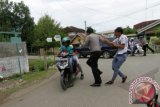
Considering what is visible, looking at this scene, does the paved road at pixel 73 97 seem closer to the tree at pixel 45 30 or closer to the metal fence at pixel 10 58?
the metal fence at pixel 10 58

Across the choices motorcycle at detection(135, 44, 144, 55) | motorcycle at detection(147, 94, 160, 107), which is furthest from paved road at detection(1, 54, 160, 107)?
motorcycle at detection(135, 44, 144, 55)

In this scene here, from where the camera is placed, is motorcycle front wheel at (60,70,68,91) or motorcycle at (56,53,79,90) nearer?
motorcycle front wheel at (60,70,68,91)

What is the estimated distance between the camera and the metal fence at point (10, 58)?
12.1 m

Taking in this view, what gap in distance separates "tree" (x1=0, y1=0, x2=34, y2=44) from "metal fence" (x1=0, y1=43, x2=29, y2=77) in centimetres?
5137

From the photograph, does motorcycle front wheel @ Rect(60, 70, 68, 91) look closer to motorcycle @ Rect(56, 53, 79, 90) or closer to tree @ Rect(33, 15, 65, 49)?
motorcycle @ Rect(56, 53, 79, 90)

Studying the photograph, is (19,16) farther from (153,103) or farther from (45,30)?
(153,103)

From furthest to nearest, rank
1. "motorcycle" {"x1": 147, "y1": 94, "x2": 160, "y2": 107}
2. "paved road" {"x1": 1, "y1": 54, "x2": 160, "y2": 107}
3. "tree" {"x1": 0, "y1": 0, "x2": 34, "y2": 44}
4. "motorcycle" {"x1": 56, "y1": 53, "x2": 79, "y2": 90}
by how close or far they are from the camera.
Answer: "tree" {"x1": 0, "y1": 0, "x2": 34, "y2": 44}
"motorcycle" {"x1": 56, "y1": 53, "x2": 79, "y2": 90}
"paved road" {"x1": 1, "y1": 54, "x2": 160, "y2": 107}
"motorcycle" {"x1": 147, "y1": 94, "x2": 160, "y2": 107}

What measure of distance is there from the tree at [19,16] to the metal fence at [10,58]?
5137 cm

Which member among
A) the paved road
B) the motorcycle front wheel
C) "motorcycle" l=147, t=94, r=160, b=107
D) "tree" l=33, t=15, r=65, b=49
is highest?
"tree" l=33, t=15, r=65, b=49

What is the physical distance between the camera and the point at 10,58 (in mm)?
12578

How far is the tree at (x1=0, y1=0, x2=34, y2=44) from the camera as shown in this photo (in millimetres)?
64375

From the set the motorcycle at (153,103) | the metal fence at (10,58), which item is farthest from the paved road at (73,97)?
the motorcycle at (153,103)

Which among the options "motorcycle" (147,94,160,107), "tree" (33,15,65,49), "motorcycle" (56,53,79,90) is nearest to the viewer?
"motorcycle" (147,94,160,107)

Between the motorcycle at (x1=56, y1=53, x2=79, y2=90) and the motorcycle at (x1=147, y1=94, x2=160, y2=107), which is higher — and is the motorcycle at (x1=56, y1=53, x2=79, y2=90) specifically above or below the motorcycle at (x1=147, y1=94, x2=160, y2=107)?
below
